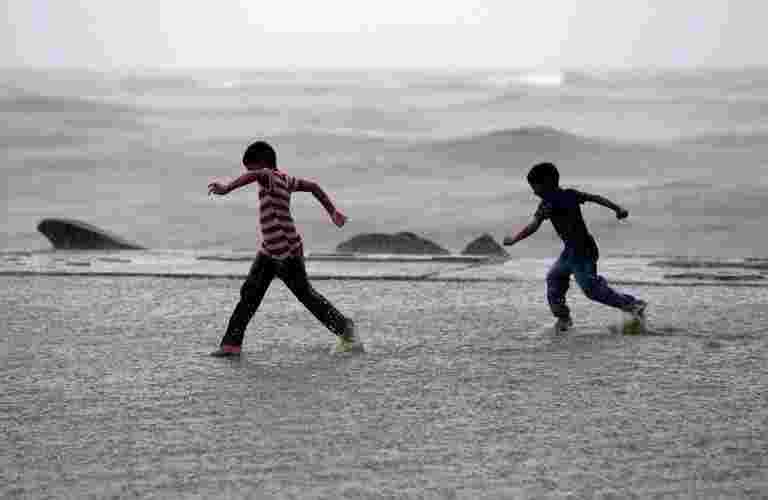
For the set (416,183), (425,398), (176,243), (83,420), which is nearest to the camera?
(83,420)

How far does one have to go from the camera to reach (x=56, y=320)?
9.33 m

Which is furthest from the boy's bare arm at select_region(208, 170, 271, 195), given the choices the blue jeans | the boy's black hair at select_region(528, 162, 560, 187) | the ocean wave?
the ocean wave

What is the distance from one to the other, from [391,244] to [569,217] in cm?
655

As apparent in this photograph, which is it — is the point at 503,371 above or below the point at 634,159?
below

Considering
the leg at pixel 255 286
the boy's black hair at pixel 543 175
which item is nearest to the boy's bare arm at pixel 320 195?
the leg at pixel 255 286

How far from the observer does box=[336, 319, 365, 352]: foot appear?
26.3 ft

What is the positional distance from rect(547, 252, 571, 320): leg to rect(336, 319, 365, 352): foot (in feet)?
4.53

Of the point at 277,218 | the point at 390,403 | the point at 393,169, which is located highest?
the point at 393,169

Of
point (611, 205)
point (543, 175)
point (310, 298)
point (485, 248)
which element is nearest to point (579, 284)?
point (611, 205)

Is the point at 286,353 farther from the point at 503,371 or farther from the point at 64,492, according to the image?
the point at 64,492

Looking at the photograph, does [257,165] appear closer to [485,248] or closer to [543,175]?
[543,175]

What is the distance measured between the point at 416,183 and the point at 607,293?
3099cm

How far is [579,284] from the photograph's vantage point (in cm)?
874

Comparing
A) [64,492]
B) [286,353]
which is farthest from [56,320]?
[64,492]
